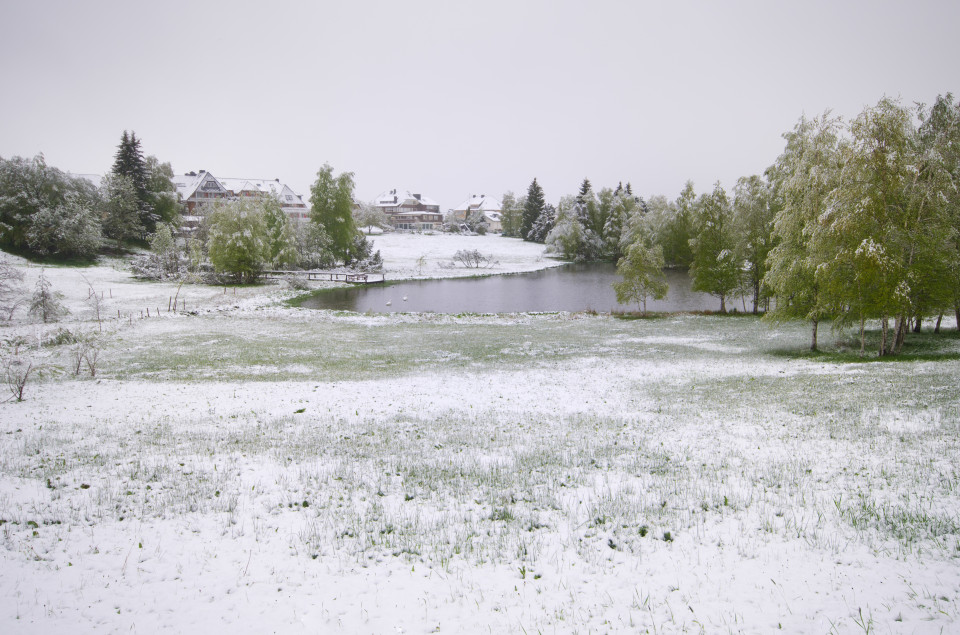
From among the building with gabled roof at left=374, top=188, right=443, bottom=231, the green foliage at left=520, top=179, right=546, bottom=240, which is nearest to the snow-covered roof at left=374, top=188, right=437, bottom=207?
the building with gabled roof at left=374, top=188, right=443, bottom=231

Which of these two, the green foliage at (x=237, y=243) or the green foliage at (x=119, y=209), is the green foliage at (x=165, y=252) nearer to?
the green foliage at (x=237, y=243)

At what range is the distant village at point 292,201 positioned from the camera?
119m

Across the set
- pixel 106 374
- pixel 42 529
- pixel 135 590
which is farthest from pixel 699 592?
pixel 106 374

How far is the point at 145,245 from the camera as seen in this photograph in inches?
3221

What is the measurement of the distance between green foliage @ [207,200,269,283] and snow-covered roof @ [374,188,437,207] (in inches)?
4495

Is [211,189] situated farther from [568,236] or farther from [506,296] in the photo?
[506,296]

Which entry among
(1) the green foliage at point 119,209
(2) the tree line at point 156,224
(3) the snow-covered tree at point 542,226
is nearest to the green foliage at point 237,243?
(2) the tree line at point 156,224

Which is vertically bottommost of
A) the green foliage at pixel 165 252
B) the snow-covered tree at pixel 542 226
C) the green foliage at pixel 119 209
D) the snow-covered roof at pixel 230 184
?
the green foliage at pixel 165 252

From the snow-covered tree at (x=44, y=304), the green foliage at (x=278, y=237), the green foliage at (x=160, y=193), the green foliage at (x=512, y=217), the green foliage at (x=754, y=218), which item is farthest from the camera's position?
the green foliage at (x=512, y=217)

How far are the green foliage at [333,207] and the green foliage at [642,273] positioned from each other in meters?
55.0

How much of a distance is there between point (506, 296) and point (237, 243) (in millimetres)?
36863

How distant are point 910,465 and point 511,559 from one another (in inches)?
328

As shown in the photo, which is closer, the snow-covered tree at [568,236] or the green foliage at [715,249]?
the green foliage at [715,249]

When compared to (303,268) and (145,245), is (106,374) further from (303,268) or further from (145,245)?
(145,245)
